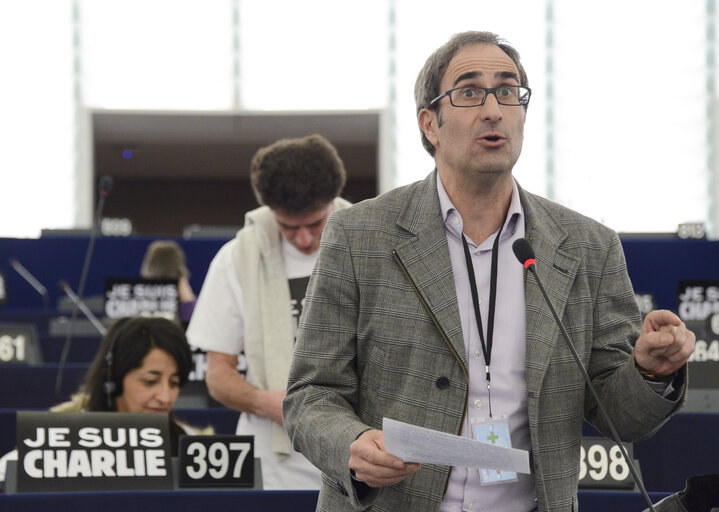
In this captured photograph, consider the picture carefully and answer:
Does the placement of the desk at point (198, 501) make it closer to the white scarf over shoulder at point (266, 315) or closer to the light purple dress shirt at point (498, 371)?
the white scarf over shoulder at point (266, 315)

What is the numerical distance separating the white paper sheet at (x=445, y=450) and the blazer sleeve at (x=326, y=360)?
0.19m

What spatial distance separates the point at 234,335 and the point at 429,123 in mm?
1243

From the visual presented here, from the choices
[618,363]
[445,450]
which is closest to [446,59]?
[618,363]

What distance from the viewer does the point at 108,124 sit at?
12.7m

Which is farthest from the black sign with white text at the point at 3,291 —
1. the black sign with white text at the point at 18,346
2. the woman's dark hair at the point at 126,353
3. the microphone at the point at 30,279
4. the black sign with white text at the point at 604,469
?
the black sign with white text at the point at 604,469

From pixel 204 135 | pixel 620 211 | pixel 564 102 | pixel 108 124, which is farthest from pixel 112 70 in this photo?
pixel 620 211

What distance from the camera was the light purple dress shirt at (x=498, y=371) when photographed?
1611 mm

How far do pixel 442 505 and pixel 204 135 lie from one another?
39.9 ft

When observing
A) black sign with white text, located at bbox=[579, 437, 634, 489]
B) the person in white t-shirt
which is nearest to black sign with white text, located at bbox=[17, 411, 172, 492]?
the person in white t-shirt

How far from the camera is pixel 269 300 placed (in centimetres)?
285

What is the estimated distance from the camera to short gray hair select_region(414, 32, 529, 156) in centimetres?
177

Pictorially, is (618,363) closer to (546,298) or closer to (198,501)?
(546,298)

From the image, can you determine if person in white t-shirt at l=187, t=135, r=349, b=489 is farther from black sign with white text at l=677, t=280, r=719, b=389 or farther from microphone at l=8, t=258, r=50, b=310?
microphone at l=8, t=258, r=50, b=310

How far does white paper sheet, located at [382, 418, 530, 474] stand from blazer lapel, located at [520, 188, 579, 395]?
240 millimetres
